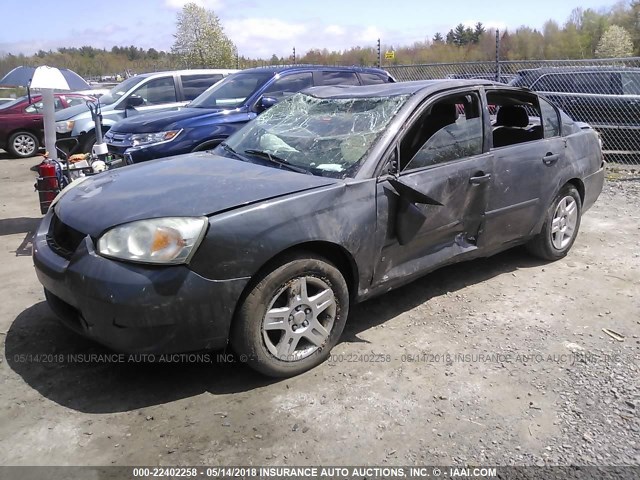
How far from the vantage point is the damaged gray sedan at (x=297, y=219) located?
9.10ft

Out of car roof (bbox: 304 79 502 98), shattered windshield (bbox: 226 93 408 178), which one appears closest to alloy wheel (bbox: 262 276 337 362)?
shattered windshield (bbox: 226 93 408 178)

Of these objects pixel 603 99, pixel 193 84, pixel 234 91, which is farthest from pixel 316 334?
pixel 603 99

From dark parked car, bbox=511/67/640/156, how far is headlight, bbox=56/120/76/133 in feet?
28.4

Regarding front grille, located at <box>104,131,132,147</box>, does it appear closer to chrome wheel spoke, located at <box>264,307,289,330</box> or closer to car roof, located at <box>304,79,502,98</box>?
car roof, located at <box>304,79,502,98</box>

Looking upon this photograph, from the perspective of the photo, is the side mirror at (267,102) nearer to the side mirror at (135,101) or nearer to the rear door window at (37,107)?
the side mirror at (135,101)

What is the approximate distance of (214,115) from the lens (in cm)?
696

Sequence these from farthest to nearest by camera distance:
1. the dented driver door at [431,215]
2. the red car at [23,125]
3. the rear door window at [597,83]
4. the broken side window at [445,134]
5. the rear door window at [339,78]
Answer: the red car at [23,125] < the rear door window at [597,83] < the rear door window at [339,78] < the broken side window at [445,134] < the dented driver door at [431,215]

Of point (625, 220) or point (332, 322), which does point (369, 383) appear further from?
point (625, 220)

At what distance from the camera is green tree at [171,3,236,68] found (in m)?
34.4

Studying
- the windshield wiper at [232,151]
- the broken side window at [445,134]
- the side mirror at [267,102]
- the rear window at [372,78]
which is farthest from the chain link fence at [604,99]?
the windshield wiper at [232,151]

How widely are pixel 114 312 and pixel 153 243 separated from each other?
1.25ft

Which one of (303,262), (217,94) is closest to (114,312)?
(303,262)

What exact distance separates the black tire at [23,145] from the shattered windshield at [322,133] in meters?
9.84

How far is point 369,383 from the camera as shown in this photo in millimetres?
3166
